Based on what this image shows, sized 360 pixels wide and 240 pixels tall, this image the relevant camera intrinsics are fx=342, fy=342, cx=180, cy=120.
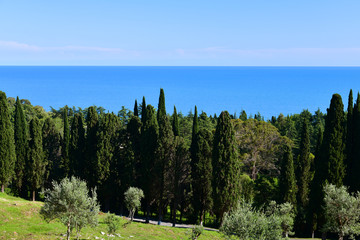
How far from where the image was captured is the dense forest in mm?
38562

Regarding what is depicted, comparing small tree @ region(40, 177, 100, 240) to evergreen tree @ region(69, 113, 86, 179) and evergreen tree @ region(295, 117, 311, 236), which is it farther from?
evergreen tree @ region(295, 117, 311, 236)

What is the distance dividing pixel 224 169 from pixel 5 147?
1192 inches

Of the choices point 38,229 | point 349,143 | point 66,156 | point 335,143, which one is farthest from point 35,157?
point 349,143

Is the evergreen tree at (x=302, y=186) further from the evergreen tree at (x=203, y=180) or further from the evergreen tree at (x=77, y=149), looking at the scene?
the evergreen tree at (x=77, y=149)

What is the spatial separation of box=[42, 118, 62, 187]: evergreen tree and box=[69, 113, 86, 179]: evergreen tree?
508cm

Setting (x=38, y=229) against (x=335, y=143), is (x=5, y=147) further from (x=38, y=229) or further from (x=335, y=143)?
(x=335, y=143)

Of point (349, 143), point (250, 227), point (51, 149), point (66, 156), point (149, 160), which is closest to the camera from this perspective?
point (250, 227)

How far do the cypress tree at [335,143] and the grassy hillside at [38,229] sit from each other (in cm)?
1461

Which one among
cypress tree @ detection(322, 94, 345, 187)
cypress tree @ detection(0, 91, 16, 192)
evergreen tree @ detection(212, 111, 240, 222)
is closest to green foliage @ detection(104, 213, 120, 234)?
evergreen tree @ detection(212, 111, 240, 222)

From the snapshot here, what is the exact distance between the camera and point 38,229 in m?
27.6

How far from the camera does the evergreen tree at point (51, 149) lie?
Answer: 56.8m

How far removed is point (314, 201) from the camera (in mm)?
38031

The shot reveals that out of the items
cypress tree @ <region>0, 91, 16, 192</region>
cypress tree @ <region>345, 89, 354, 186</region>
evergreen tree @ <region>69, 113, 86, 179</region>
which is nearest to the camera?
cypress tree @ <region>345, 89, 354, 186</region>

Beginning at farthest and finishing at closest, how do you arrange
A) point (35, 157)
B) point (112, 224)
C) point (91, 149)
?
1. point (35, 157)
2. point (91, 149)
3. point (112, 224)
